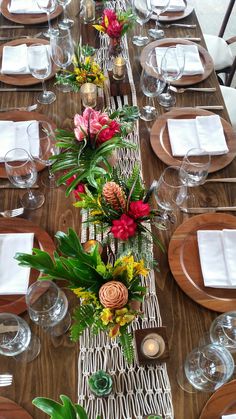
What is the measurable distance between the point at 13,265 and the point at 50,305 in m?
0.19

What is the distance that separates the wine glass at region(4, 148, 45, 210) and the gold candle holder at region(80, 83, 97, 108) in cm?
36

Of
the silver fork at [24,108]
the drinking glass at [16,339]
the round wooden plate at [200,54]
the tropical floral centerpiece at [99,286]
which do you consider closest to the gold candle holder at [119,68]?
the round wooden plate at [200,54]

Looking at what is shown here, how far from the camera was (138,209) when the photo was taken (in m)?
1.01

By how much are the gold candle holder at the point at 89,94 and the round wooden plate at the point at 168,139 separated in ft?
0.86

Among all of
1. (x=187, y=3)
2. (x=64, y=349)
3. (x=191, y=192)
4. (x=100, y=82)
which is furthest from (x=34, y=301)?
(x=187, y=3)

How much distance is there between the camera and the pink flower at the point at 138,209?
1.00 meters

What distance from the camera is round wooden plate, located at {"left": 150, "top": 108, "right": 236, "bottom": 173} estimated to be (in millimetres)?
1483

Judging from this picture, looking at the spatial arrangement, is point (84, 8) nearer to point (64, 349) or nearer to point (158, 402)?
point (64, 349)

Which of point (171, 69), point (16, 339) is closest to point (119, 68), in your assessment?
point (171, 69)

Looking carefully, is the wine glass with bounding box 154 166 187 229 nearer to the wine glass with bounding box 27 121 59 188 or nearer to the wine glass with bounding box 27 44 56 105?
the wine glass with bounding box 27 121 59 188

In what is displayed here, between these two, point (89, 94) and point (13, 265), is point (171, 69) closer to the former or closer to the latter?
point (89, 94)

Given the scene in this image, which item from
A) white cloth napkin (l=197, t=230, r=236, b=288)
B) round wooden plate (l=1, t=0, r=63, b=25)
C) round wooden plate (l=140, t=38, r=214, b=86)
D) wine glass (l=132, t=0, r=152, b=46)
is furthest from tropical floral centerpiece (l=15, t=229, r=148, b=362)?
round wooden plate (l=1, t=0, r=63, b=25)

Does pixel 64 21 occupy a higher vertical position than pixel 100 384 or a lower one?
higher

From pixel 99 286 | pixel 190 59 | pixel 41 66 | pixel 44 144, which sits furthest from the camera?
pixel 190 59
